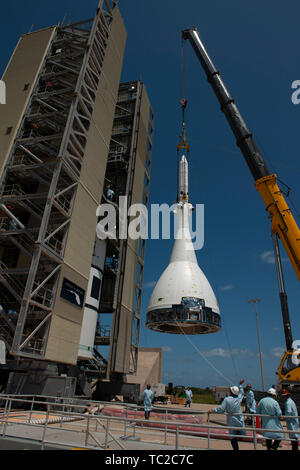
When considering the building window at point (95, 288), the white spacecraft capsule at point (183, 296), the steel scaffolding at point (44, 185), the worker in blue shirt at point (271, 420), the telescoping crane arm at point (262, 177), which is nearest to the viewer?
the worker in blue shirt at point (271, 420)

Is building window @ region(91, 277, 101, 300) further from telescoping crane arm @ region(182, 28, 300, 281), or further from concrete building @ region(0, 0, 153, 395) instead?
telescoping crane arm @ region(182, 28, 300, 281)

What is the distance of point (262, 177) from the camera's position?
21609mm

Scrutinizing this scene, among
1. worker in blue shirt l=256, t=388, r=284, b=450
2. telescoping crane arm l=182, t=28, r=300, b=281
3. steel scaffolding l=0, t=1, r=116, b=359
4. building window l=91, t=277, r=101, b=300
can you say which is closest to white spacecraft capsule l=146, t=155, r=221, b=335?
building window l=91, t=277, r=101, b=300

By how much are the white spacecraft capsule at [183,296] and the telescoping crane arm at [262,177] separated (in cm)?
687

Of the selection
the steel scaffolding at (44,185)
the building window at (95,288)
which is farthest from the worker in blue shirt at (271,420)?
the building window at (95,288)

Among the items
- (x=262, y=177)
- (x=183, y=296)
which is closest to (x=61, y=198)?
(x=183, y=296)

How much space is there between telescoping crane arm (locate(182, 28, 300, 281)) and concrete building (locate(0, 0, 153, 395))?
9.64 metres

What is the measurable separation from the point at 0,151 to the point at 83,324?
1290 centimetres

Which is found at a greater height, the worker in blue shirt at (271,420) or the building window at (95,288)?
the building window at (95,288)

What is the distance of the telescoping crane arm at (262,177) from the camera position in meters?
19.6

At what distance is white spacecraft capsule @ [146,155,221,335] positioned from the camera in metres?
22.9

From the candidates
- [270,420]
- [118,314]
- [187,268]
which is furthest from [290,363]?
[118,314]

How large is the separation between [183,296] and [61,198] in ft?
36.0

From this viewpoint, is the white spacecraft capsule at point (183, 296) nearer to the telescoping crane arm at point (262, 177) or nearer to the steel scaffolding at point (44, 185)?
the telescoping crane arm at point (262, 177)
